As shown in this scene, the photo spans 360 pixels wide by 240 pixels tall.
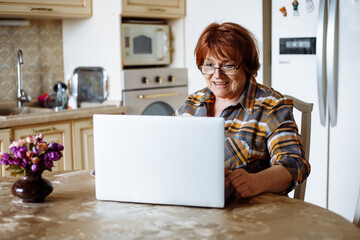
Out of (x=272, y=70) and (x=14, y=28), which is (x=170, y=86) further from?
(x=14, y=28)

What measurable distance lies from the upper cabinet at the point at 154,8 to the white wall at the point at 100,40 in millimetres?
85

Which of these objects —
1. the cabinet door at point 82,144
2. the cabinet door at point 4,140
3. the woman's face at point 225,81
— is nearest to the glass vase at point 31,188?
the woman's face at point 225,81

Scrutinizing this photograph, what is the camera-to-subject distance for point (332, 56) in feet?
9.62

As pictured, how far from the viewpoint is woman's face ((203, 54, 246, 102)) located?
1.88 meters

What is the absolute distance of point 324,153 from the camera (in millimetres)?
3098

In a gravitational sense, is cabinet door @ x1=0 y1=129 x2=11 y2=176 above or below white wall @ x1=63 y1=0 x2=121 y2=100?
below

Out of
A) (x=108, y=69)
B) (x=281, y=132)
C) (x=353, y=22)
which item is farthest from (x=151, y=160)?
(x=108, y=69)

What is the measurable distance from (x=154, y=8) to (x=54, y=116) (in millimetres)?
1132

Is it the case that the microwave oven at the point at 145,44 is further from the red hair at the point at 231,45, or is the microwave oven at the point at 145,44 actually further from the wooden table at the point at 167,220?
the wooden table at the point at 167,220

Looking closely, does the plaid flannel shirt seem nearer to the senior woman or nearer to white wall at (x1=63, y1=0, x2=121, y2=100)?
the senior woman

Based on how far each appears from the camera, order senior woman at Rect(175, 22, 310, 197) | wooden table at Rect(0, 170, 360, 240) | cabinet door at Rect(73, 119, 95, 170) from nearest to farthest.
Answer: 1. wooden table at Rect(0, 170, 360, 240)
2. senior woman at Rect(175, 22, 310, 197)
3. cabinet door at Rect(73, 119, 95, 170)

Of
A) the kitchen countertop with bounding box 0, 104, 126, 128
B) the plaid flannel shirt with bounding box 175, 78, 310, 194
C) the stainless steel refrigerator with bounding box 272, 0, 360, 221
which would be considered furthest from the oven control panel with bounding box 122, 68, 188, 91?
the plaid flannel shirt with bounding box 175, 78, 310, 194

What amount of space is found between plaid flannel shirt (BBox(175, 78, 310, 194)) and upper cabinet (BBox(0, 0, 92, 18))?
5.91ft

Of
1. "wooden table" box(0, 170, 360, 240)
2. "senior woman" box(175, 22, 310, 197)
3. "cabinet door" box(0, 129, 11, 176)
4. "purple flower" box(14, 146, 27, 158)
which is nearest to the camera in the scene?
"wooden table" box(0, 170, 360, 240)
